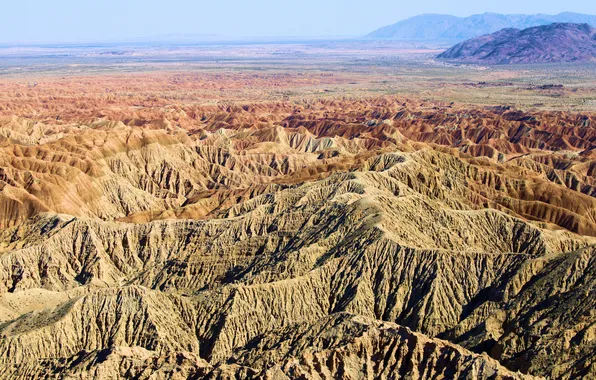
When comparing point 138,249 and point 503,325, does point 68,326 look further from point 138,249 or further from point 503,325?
point 503,325

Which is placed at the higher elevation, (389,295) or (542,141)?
(389,295)

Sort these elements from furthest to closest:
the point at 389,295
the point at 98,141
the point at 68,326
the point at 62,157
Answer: the point at 98,141 < the point at 62,157 < the point at 389,295 < the point at 68,326

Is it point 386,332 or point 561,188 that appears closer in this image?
point 386,332

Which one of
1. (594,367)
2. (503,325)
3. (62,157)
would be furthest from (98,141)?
(594,367)

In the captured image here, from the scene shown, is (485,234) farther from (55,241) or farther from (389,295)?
(55,241)

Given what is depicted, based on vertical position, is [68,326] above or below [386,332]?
below

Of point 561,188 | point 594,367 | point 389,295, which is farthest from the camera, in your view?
point 561,188

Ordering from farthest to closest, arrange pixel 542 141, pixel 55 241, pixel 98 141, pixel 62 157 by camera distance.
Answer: pixel 542 141, pixel 98 141, pixel 62 157, pixel 55 241

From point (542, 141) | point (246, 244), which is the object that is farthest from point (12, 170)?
point (542, 141)

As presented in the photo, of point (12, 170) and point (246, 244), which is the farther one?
point (12, 170)
